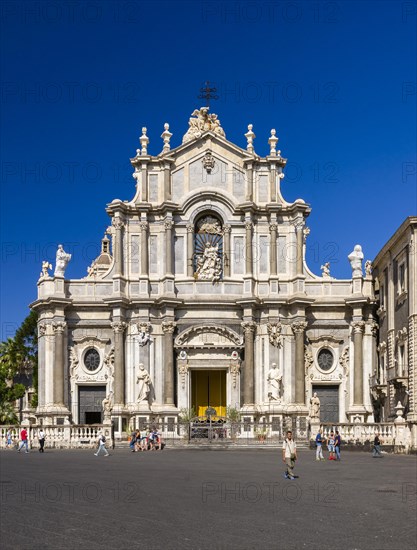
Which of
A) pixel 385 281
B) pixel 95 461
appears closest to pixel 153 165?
pixel 385 281

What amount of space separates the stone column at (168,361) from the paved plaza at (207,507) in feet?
66.6

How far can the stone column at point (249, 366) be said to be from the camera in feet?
171

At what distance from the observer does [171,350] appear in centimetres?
5247

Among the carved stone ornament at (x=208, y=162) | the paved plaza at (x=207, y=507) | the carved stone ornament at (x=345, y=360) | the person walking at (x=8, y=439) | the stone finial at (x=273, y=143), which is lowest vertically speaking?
the person walking at (x=8, y=439)

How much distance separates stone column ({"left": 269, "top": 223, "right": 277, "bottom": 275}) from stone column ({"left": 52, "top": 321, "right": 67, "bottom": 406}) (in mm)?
11970

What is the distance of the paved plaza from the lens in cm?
1518

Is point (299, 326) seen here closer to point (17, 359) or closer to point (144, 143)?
point (144, 143)

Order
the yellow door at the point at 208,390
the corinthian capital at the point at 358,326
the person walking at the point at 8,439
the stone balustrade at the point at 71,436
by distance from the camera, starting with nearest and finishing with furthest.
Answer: the stone balustrade at the point at 71,436 < the person walking at the point at 8,439 < the corinthian capital at the point at 358,326 < the yellow door at the point at 208,390

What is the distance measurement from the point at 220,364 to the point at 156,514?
3493 centimetres

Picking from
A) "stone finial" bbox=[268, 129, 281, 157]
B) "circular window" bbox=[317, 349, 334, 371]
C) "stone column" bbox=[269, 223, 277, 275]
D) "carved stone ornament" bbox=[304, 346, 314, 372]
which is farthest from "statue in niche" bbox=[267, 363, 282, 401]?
"stone finial" bbox=[268, 129, 281, 157]

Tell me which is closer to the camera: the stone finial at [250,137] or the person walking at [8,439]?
the person walking at [8,439]

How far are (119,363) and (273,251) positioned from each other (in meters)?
10.6

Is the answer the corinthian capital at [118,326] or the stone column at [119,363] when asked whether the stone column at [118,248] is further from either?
the stone column at [119,363]

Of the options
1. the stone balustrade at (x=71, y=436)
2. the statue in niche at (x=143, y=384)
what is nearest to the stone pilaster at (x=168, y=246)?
the statue in niche at (x=143, y=384)
